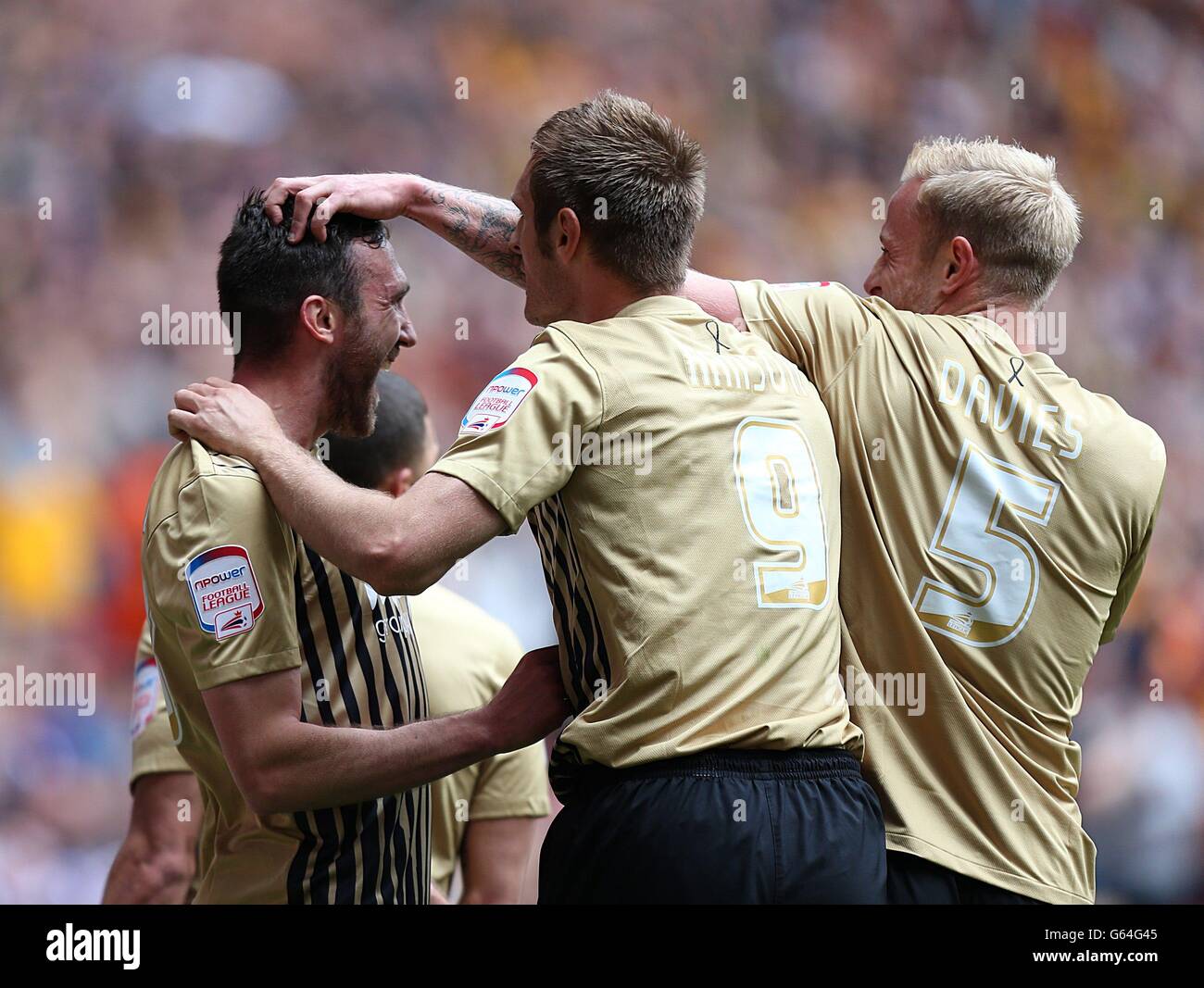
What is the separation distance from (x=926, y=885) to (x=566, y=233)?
1.19m

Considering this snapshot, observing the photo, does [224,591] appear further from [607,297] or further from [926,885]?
[926,885]

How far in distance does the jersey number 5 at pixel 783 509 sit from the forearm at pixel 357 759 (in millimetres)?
513

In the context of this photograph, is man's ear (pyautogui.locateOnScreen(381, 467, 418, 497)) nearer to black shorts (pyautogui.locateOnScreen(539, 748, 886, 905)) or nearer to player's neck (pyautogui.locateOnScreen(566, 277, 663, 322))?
player's neck (pyautogui.locateOnScreen(566, 277, 663, 322))

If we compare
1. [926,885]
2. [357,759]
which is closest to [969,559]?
[926,885]

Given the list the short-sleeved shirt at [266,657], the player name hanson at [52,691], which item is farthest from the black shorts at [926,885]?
the player name hanson at [52,691]

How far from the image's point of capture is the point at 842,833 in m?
1.87

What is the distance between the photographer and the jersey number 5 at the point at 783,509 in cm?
191

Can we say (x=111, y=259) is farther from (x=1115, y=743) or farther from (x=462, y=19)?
(x=1115, y=743)

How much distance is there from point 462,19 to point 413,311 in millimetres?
1556

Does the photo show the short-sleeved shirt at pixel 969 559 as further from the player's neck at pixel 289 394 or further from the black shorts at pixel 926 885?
the player's neck at pixel 289 394

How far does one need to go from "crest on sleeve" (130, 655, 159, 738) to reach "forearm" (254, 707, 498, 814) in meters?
1.24

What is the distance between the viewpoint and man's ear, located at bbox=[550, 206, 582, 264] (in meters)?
2.04

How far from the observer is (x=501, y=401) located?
1888 millimetres
